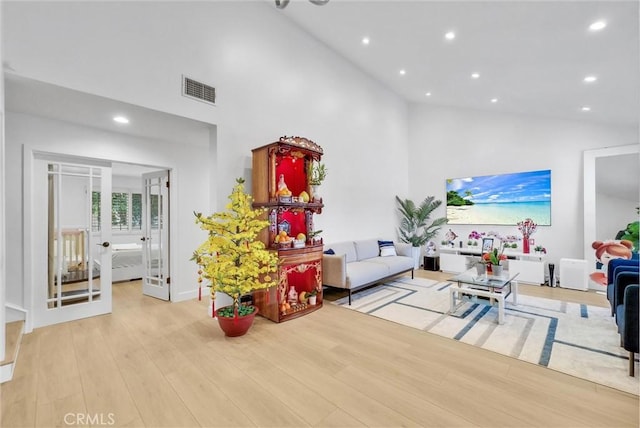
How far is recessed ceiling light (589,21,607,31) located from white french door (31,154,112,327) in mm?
6104

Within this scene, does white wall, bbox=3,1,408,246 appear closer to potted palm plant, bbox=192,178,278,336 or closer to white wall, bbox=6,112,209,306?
potted palm plant, bbox=192,178,278,336

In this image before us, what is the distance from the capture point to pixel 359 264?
16.3ft

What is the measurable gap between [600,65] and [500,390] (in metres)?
4.03

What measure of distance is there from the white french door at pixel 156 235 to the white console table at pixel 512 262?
5750mm

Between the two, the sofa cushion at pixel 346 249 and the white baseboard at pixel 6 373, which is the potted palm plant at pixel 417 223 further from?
the white baseboard at pixel 6 373

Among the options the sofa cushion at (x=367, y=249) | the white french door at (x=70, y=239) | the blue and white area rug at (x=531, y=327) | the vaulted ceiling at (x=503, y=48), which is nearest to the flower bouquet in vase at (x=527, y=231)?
the blue and white area rug at (x=531, y=327)

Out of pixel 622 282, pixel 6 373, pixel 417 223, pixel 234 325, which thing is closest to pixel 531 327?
pixel 622 282

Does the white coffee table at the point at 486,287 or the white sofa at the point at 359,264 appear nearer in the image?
the white coffee table at the point at 486,287

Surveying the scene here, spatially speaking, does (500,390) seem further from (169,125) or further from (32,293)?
(32,293)

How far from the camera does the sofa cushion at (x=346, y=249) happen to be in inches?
196

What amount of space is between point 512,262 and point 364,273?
10.6 ft

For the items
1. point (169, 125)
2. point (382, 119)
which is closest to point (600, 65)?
point (382, 119)

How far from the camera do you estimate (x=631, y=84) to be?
3.59m

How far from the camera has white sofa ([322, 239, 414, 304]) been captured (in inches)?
166
